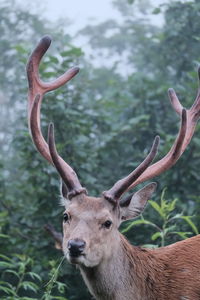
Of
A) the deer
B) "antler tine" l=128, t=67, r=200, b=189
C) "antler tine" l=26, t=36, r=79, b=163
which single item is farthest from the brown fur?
"antler tine" l=26, t=36, r=79, b=163

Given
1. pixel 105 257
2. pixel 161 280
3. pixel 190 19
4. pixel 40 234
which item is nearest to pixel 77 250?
pixel 105 257

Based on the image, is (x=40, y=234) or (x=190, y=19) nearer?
(x=40, y=234)

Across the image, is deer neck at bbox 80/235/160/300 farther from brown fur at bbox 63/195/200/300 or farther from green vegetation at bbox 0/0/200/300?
green vegetation at bbox 0/0/200/300

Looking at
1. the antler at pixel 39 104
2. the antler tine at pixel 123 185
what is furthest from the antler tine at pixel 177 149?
the antler at pixel 39 104

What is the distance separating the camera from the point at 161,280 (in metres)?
5.19

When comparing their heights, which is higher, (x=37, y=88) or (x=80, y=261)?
(x=37, y=88)

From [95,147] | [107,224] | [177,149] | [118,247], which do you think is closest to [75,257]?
[107,224]

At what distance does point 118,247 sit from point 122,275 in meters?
0.19

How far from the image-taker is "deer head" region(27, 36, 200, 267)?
4715 millimetres

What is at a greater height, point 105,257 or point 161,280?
point 105,257

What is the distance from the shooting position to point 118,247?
5098 millimetres

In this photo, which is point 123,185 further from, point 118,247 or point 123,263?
point 123,263

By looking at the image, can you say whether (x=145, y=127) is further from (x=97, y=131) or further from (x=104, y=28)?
(x=104, y=28)

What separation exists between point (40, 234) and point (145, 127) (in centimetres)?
199
